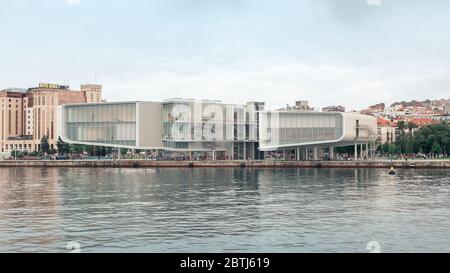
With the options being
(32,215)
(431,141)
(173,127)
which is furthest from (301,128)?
(32,215)

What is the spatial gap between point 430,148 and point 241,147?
39.1 m

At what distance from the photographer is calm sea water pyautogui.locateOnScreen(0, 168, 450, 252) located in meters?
28.0

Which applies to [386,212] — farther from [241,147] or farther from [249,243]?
[241,147]

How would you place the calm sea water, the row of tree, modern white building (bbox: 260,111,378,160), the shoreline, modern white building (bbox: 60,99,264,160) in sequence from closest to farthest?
the calm sea water → the shoreline → modern white building (bbox: 260,111,378,160) → modern white building (bbox: 60,99,264,160) → the row of tree

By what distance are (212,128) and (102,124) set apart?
21.3 meters

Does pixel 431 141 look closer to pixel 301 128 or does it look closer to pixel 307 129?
pixel 307 129

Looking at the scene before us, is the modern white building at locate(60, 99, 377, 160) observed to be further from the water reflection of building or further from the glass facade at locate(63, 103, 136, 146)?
the water reflection of building

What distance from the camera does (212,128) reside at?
121875 mm

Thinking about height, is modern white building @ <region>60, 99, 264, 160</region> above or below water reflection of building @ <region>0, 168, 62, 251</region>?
above

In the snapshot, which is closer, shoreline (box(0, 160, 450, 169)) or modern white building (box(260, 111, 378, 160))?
shoreline (box(0, 160, 450, 169))

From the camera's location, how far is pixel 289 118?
11512 cm

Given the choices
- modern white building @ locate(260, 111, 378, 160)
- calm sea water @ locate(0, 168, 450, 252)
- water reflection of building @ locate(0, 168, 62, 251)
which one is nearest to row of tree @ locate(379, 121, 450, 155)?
modern white building @ locate(260, 111, 378, 160)

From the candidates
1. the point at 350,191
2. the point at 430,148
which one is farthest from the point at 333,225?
the point at 430,148

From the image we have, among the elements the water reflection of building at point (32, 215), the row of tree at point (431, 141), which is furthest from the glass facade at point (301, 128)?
the water reflection of building at point (32, 215)
